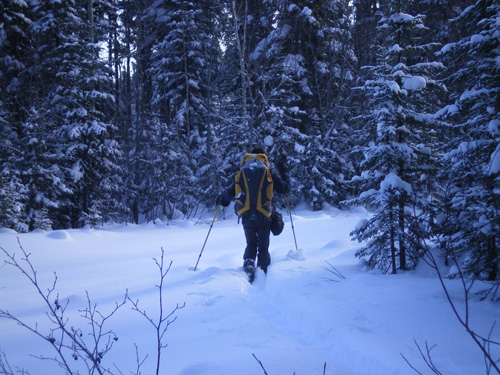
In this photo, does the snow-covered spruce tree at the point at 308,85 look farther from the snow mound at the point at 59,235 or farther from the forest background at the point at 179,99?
the snow mound at the point at 59,235

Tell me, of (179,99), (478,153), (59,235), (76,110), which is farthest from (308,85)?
(59,235)

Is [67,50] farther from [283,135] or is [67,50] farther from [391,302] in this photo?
[391,302]

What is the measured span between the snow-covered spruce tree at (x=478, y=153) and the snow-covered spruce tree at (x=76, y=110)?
1331cm

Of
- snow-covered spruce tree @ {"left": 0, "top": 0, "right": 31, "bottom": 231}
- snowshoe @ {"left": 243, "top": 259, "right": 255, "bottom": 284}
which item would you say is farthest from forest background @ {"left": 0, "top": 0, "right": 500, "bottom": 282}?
snowshoe @ {"left": 243, "top": 259, "right": 255, "bottom": 284}

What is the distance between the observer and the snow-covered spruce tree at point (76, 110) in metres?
13.3

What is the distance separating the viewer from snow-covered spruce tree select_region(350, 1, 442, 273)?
14.8 feet

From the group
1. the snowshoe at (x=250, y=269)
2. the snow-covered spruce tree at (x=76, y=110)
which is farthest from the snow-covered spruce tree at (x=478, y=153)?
the snow-covered spruce tree at (x=76, y=110)

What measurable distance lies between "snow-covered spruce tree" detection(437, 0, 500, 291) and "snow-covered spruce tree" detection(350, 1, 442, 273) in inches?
15.9

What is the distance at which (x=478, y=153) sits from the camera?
3945mm

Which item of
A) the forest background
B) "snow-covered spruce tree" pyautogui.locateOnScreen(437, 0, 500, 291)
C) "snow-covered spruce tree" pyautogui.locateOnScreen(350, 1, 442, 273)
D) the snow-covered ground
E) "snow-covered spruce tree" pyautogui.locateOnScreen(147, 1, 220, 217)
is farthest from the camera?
"snow-covered spruce tree" pyautogui.locateOnScreen(147, 1, 220, 217)

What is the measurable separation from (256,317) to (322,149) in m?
11.9

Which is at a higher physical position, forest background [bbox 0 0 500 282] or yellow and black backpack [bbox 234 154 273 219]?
forest background [bbox 0 0 500 282]

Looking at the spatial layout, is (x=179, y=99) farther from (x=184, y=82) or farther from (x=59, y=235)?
(x=59, y=235)

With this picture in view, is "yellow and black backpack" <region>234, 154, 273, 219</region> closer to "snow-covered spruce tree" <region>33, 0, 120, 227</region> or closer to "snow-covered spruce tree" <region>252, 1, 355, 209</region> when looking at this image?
"snow-covered spruce tree" <region>252, 1, 355, 209</region>
